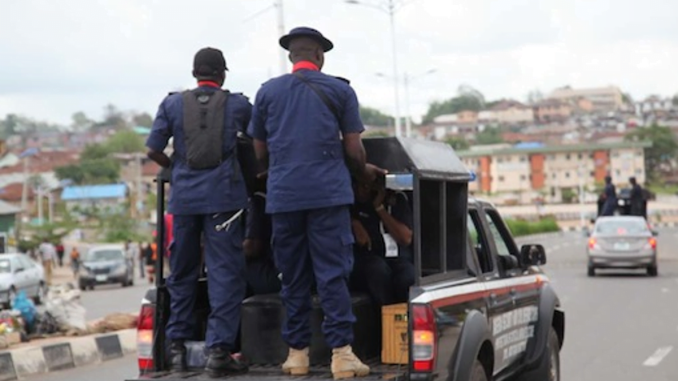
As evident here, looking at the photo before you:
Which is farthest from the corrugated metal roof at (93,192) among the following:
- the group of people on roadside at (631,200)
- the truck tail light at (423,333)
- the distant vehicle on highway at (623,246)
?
the truck tail light at (423,333)

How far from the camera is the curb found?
46.6ft

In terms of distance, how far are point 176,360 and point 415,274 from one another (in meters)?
1.49

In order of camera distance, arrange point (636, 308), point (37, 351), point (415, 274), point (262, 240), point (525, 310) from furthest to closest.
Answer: point (636, 308) < point (37, 351) < point (525, 310) < point (262, 240) < point (415, 274)

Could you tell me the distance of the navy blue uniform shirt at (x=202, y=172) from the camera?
7.60 m

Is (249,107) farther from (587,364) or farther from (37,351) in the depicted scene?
(37,351)

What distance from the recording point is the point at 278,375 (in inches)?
294

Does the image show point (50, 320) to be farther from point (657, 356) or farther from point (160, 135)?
point (160, 135)

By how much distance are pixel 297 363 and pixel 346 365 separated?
1.07ft

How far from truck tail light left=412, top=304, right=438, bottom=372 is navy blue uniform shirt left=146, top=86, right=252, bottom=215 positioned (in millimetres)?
1194

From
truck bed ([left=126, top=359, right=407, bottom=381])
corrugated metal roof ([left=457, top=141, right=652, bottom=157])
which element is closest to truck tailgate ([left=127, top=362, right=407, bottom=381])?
truck bed ([left=126, top=359, right=407, bottom=381])

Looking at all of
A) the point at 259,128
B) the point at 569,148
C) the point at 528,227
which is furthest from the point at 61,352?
the point at 569,148

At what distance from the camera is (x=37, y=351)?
14.8 meters

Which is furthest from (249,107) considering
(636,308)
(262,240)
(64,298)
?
(636,308)

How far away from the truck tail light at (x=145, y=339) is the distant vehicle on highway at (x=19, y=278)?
74.5 feet
